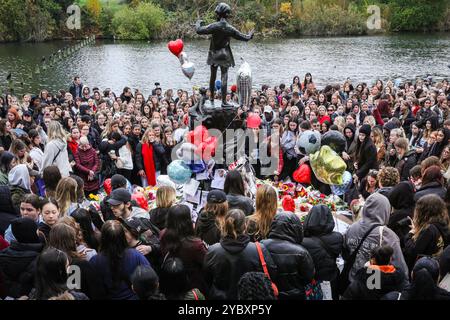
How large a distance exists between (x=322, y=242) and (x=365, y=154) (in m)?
3.90

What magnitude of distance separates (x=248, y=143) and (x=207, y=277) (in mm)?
4910

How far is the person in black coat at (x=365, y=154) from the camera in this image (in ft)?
27.4

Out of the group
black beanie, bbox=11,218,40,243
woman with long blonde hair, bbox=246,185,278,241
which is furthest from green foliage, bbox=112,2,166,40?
black beanie, bbox=11,218,40,243

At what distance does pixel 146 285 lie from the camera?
13.1 ft

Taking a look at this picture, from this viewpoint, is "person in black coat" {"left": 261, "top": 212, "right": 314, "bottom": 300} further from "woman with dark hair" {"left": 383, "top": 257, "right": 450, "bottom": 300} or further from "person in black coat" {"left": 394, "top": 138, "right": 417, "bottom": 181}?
"person in black coat" {"left": 394, "top": 138, "right": 417, "bottom": 181}

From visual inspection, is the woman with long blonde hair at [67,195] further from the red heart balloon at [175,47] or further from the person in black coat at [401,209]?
the red heart balloon at [175,47]

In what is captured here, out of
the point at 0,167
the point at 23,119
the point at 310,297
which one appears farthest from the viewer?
the point at 23,119

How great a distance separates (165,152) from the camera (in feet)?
30.5

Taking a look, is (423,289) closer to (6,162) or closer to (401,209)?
(401,209)

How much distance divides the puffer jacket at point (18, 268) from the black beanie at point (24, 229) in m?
0.06

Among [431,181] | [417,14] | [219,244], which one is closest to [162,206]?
[219,244]

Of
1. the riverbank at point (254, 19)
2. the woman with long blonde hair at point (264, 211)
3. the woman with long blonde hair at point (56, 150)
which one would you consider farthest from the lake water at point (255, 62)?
the woman with long blonde hair at point (264, 211)
